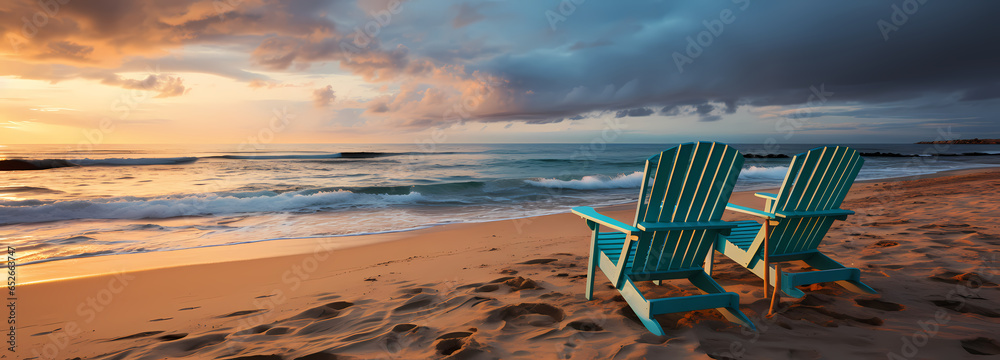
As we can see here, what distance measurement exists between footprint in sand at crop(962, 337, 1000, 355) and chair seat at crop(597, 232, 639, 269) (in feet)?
5.74

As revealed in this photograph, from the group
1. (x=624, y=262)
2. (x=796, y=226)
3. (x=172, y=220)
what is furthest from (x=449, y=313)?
(x=172, y=220)

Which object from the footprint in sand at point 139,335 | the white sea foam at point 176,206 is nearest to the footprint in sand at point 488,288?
the footprint in sand at point 139,335

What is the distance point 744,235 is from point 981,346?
59.5 inches

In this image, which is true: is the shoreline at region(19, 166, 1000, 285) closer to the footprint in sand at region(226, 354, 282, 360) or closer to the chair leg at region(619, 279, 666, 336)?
the footprint in sand at region(226, 354, 282, 360)

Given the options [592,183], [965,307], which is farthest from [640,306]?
[592,183]

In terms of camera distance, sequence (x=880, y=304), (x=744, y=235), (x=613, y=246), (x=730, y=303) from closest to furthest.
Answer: (x=730, y=303) → (x=880, y=304) → (x=613, y=246) → (x=744, y=235)

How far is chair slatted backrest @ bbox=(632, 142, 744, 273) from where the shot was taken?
7.75ft

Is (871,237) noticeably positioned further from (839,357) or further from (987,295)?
(839,357)

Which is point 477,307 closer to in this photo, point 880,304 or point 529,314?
point 529,314

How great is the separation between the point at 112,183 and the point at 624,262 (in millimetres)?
20306

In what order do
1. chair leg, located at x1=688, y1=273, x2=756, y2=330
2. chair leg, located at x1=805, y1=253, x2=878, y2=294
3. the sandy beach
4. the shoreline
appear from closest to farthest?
the sandy beach → chair leg, located at x1=688, y1=273, x2=756, y2=330 → chair leg, located at x1=805, y1=253, x2=878, y2=294 → the shoreline

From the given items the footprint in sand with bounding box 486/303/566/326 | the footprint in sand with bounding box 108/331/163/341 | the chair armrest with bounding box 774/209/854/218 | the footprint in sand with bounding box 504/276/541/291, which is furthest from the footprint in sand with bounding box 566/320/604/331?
the footprint in sand with bounding box 108/331/163/341

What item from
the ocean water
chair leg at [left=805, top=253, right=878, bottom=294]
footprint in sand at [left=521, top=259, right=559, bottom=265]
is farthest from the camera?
the ocean water

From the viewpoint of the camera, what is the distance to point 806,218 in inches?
113
